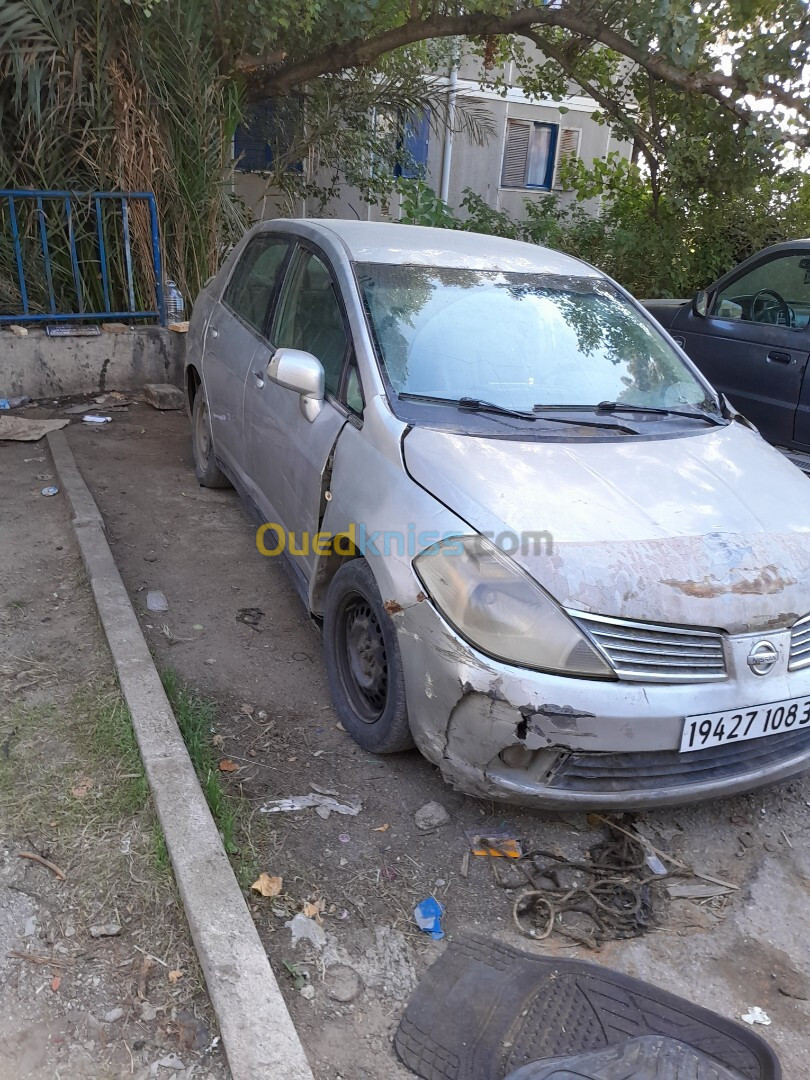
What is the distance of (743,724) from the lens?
99.9 inches

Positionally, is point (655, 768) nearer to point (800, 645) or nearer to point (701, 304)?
point (800, 645)

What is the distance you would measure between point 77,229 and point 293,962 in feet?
22.3

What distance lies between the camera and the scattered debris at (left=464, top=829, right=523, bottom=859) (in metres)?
2.73

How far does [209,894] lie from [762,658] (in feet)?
5.53

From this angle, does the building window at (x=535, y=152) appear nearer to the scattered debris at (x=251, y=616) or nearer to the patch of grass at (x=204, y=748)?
the scattered debris at (x=251, y=616)

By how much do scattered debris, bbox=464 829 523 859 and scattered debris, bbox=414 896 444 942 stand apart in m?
0.26

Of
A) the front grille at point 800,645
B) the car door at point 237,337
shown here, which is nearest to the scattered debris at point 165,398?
the car door at point 237,337

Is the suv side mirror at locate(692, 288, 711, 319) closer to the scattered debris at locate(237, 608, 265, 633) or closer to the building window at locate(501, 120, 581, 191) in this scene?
the scattered debris at locate(237, 608, 265, 633)

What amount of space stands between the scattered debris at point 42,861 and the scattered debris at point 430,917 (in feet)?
3.30

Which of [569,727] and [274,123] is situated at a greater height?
[274,123]

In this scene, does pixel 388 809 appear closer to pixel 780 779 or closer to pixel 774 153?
pixel 780 779

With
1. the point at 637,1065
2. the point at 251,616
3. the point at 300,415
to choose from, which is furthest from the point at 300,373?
the point at 637,1065

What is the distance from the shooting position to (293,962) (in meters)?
2.29

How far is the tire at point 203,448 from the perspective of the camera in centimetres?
522
